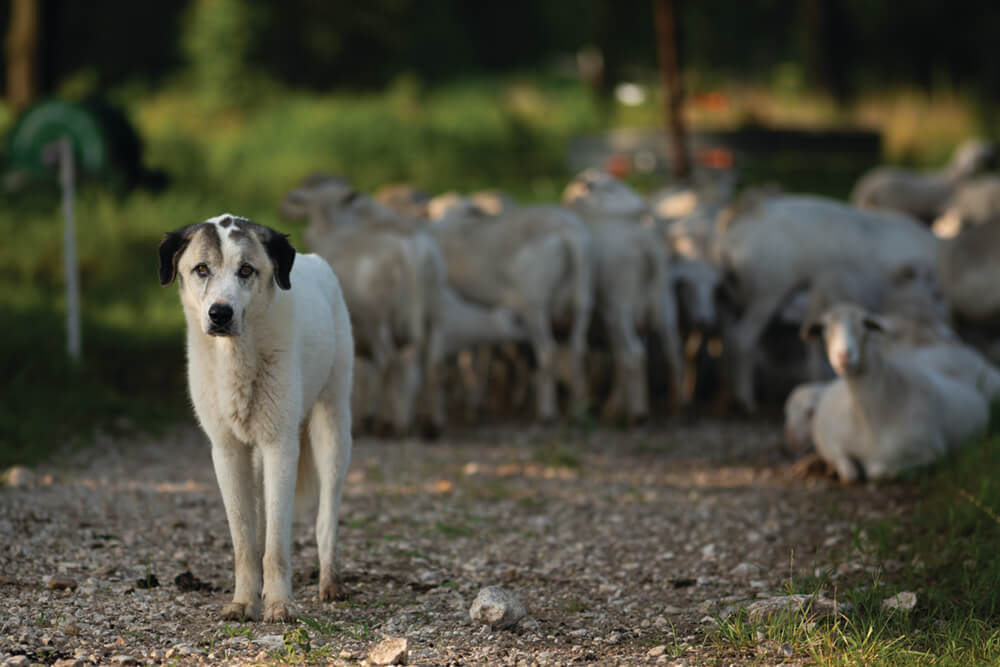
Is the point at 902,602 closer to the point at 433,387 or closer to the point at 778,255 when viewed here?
the point at 433,387

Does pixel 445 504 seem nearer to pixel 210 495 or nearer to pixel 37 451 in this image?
pixel 210 495

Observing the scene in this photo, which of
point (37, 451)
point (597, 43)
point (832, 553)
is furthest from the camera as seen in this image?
→ point (597, 43)

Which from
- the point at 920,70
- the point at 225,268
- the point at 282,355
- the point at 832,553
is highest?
the point at 920,70

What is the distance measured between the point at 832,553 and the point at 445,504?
87.1 inches

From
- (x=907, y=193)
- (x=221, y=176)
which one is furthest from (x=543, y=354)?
(x=221, y=176)

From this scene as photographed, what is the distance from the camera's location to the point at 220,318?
4.61 metres

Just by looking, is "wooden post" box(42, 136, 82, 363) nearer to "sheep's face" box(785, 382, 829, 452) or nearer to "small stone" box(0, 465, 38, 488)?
"small stone" box(0, 465, 38, 488)

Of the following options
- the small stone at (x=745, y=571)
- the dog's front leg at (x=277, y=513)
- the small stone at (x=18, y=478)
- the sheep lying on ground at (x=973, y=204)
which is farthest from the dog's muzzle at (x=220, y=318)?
the sheep lying on ground at (x=973, y=204)

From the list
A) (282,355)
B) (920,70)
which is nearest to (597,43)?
(920,70)

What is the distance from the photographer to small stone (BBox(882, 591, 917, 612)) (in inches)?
204

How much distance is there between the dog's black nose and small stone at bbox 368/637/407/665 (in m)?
1.24

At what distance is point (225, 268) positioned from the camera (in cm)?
471

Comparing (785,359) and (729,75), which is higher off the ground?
(729,75)

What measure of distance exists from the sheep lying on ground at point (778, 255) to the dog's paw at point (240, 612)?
6.27 m
